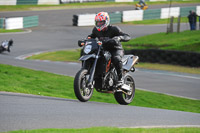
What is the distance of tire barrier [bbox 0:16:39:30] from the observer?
34188 millimetres

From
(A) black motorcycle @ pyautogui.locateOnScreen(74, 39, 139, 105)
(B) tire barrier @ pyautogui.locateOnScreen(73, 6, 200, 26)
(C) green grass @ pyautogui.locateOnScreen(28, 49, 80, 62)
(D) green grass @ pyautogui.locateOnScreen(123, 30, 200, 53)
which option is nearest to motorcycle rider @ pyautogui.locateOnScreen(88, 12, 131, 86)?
(A) black motorcycle @ pyautogui.locateOnScreen(74, 39, 139, 105)

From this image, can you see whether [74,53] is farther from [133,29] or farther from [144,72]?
[133,29]

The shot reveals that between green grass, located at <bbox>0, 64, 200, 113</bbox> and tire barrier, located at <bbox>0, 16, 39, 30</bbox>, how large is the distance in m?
19.8

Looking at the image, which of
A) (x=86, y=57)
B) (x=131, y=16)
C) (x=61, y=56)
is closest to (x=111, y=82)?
(x=86, y=57)

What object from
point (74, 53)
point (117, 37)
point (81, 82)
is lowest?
point (74, 53)

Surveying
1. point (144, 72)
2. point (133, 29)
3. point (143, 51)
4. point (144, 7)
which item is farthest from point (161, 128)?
point (144, 7)

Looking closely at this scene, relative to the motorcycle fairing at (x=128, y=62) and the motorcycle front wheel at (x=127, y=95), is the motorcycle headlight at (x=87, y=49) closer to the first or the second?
the motorcycle fairing at (x=128, y=62)

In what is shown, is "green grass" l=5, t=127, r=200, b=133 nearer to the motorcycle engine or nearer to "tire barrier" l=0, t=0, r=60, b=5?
the motorcycle engine

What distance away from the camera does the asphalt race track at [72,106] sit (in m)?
6.12

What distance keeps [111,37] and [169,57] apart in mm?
12083

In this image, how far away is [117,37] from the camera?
8.60 meters

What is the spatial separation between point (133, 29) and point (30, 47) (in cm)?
1156

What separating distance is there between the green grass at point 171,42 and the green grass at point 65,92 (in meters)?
9.42

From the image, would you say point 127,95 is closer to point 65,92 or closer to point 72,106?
point 72,106
